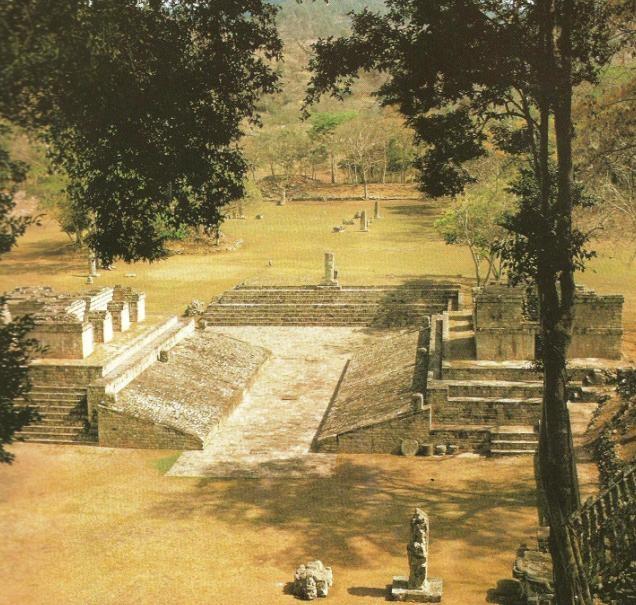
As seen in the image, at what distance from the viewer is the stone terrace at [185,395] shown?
815 inches

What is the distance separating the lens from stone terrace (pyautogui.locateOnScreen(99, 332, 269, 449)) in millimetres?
20703


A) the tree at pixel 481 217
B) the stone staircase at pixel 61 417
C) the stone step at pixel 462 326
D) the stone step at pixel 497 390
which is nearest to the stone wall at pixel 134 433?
the stone staircase at pixel 61 417

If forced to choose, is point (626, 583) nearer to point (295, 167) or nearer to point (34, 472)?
point (34, 472)

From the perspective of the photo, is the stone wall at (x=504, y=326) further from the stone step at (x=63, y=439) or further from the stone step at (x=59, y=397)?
the stone step at (x=59, y=397)

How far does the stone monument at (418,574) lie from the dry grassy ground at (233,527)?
0.34 m

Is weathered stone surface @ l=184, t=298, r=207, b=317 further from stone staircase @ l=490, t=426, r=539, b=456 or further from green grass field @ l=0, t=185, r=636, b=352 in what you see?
stone staircase @ l=490, t=426, r=539, b=456

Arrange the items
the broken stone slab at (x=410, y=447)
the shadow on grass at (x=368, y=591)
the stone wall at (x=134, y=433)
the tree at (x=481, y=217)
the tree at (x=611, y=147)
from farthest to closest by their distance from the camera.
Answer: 1. the tree at (x=481, y=217)
2. the tree at (x=611, y=147)
3. the stone wall at (x=134, y=433)
4. the broken stone slab at (x=410, y=447)
5. the shadow on grass at (x=368, y=591)

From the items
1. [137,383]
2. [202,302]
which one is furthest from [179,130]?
[202,302]

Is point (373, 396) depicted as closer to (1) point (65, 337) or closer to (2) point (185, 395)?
(2) point (185, 395)

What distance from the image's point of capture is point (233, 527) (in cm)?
1647

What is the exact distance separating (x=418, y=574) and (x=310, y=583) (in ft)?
5.59

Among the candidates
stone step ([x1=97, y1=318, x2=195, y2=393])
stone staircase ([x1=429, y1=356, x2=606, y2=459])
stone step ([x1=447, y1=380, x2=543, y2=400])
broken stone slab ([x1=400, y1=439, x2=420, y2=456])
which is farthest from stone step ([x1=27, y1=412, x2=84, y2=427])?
stone step ([x1=447, y1=380, x2=543, y2=400])

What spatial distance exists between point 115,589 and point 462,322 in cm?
1616

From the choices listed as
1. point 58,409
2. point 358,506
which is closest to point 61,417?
point 58,409
